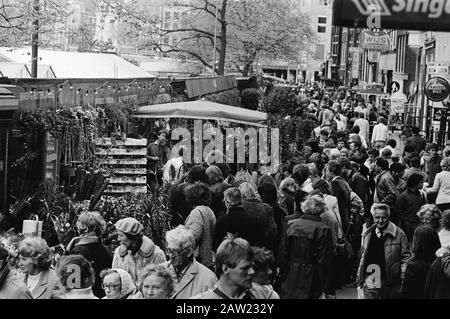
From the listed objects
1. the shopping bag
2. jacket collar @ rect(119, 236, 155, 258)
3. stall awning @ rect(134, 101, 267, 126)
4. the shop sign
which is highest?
the shop sign

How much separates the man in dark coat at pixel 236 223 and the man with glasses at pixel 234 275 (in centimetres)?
381

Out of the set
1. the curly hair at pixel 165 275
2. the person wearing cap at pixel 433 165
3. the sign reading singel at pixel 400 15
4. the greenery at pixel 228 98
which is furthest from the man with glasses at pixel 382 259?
the greenery at pixel 228 98

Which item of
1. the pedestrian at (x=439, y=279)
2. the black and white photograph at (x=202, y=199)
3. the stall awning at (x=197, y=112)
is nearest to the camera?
the black and white photograph at (x=202, y=199)

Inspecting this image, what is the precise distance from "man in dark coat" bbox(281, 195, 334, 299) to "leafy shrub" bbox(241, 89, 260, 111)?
28.5 m

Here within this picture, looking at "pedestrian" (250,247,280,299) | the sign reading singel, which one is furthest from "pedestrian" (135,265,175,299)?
the sign reading singel

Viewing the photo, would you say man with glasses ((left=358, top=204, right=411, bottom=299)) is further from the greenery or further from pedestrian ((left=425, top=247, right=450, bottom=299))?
the greenery

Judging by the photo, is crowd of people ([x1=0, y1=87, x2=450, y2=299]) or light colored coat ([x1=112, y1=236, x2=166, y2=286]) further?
light colored coat ([x1=112, y1=236, x2=166, y2=286])

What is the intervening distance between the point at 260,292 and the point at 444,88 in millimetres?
21724

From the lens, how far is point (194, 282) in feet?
27.4

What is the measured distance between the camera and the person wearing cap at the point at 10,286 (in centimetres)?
769

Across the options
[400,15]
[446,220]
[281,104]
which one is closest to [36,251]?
[400,15]

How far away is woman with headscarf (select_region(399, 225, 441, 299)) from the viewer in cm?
959

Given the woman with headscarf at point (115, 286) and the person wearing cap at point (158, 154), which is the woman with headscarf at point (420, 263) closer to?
the woman with headscarf at point (115, 286)
